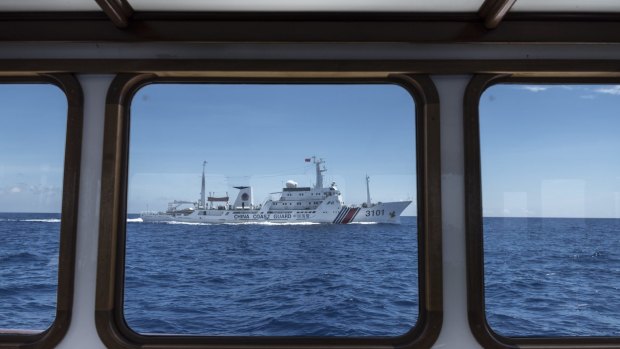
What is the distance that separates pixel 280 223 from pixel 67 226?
1417cm

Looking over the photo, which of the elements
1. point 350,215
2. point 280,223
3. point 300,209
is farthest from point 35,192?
point 350,215

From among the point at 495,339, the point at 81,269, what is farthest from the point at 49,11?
the point at 495,339

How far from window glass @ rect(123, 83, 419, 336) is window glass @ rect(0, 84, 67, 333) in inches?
261

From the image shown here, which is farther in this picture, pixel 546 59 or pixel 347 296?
pixel 347 296

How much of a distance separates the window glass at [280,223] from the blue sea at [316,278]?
12 centimetres

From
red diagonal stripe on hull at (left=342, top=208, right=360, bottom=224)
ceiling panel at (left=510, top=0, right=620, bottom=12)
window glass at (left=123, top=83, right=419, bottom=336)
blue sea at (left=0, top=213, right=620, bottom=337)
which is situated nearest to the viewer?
ceiling panel at (left=510, top=0, right=620, bottom=12)

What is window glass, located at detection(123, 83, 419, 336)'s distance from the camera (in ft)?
39.9

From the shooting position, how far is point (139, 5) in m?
1.49

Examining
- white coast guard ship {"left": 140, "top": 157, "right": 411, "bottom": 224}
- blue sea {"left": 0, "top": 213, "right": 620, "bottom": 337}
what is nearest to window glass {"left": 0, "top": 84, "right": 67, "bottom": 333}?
blue sea {"left": 0, "top": 213, "right": 620, "bottom": 337}

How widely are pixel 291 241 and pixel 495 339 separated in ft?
85.2

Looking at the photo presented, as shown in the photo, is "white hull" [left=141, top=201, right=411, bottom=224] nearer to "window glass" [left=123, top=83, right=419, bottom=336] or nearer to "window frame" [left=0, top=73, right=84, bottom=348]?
"window glass" [left=123, top=83, right=419, bottom=336]

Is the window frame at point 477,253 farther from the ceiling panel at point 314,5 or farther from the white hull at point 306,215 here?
the white hull at point 306,215

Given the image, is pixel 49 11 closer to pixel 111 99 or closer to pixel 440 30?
pixel 111 99

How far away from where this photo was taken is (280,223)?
51.2ft
